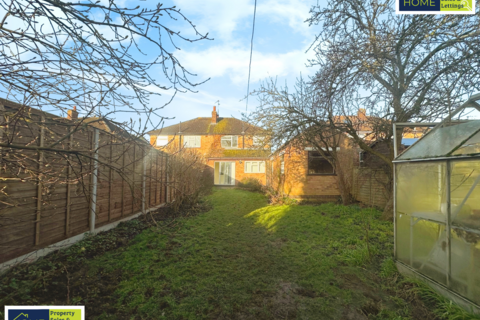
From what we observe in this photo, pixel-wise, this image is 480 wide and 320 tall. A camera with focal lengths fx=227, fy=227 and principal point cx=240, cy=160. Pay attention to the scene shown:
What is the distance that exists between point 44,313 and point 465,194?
5.43 metres


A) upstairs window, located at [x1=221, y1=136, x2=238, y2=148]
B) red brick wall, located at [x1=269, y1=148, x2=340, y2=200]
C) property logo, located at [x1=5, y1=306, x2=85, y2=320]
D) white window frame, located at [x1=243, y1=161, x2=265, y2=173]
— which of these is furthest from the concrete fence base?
upstairs window, located at [x1=221, y1=136, x2=238, y2=148]

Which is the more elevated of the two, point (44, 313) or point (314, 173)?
point (314, 173)

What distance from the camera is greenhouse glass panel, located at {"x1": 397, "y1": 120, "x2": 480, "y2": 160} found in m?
3.34

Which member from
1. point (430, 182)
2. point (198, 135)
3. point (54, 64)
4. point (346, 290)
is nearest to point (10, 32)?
point (54, 64)

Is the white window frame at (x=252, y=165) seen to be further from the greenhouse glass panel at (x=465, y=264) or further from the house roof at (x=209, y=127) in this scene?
the greenhouse glass panel at (x=465, y=264)

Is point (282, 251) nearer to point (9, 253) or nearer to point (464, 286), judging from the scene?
point (464, 286)

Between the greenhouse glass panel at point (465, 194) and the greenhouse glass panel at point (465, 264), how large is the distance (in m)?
0.15

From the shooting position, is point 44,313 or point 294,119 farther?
point 294,119

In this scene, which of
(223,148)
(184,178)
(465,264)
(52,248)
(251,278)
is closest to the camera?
(465,264)

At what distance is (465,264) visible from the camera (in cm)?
289

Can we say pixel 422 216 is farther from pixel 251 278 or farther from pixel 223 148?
pixel 223 148

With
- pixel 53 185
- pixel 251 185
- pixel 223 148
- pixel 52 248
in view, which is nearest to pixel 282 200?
pixel 251 185

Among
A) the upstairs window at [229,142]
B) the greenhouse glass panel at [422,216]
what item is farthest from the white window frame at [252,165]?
the greenhouse glass panel at [422,216]

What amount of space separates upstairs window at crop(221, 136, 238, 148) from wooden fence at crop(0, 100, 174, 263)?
707 inches
